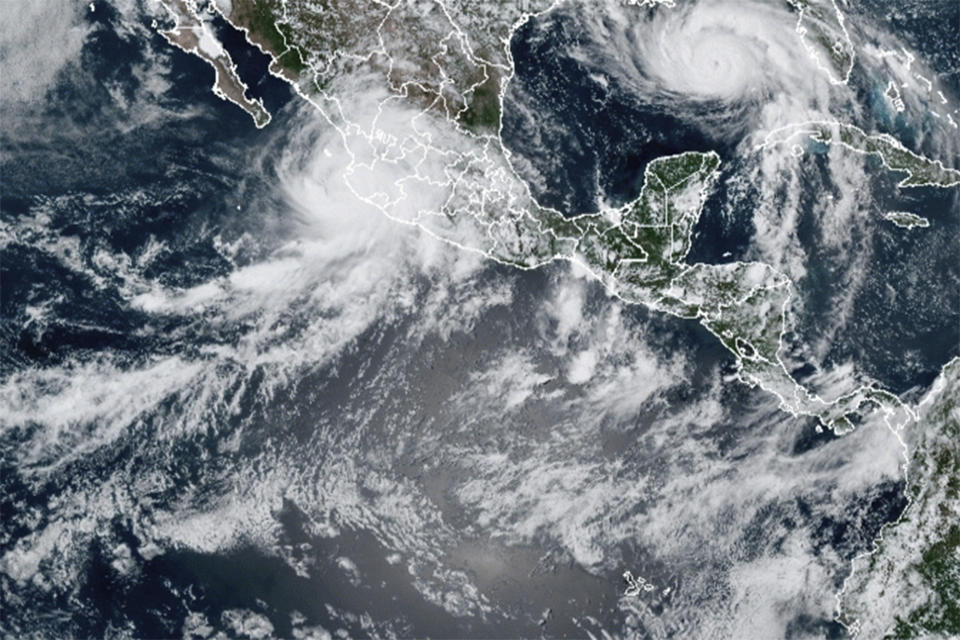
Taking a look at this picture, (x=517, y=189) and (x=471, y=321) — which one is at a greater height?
(x=517, y=189)

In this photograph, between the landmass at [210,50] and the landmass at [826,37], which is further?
the landmass at [826,37]

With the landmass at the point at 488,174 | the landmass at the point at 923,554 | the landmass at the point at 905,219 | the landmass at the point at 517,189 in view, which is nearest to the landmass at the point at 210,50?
the landmass at the point at 517,189

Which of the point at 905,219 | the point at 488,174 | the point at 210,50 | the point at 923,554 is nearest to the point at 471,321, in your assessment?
the point at 488,174

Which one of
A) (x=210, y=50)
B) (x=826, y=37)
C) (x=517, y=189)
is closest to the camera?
(x=517, y=189)

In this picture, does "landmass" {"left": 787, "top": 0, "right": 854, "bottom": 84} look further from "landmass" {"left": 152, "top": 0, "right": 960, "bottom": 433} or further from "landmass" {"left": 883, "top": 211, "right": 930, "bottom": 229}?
"landmass" {"left": 883, "top": 211, "right": 930, "bottom": 229}

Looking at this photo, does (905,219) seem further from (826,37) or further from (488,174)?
(488,174)

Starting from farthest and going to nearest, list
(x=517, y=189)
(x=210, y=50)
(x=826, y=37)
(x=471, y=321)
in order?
1. (x=826, y=37)
2. (x=210, y=50)
3. (x=517, y=189)
4. (x=471, y=321)

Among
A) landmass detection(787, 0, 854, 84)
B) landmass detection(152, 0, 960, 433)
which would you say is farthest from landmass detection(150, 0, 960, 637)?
landmass detection(787, 0, 854, 84)

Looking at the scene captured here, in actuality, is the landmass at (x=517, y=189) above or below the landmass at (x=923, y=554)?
above

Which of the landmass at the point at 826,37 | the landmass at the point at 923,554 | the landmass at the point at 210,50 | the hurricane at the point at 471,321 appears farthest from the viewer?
the landmass at the point at 826,37

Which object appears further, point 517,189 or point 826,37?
point 826,37

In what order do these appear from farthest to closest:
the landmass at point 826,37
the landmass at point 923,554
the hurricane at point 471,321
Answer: the landmass at point 826,37
the landmass at point 923,554
the hurricane at point 471,321

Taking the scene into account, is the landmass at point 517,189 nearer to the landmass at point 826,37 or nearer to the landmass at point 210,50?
the landmass at point 210,50
